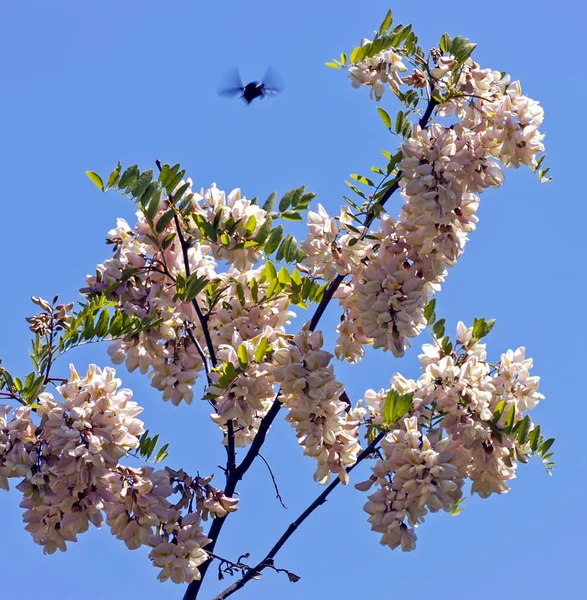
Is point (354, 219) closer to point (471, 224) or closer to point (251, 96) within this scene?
point (471, 224)

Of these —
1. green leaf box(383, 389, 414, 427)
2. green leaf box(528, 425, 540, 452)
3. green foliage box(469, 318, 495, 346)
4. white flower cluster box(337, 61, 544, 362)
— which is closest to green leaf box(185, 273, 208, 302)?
white flower cluster box(337, 61, 544, 362)

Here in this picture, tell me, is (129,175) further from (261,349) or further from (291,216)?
(261,349)

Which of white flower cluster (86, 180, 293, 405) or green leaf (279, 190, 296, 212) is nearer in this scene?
white flower cluster (86, 180, 293, 405)

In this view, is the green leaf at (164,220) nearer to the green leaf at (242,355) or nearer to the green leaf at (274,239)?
the green leaf at (274,239)

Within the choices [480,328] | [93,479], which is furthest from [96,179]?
[480,328]

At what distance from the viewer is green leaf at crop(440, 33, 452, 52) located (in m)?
3.55

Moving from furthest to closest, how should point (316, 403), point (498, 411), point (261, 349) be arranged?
point (498, 411)
point (261, 349)
point (316, 403)

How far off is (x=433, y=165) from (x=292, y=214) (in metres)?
0.59

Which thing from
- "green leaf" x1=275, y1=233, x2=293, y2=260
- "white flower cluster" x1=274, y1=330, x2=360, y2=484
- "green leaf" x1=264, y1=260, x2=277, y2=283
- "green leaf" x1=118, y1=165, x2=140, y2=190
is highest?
"green leaf" x1=118, y1=165, x2=140, y2=190

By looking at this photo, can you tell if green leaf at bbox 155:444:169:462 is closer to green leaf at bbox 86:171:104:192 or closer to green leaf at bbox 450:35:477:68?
green leaf at bbox 86:171:104:192

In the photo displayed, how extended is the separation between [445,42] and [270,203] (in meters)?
0.86

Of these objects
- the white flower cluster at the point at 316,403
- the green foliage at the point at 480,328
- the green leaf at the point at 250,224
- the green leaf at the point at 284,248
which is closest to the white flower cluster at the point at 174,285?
the green leaf at the point at 250,224

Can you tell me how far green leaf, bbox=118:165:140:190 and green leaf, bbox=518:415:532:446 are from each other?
159cm

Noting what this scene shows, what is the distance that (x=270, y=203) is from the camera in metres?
3.66
